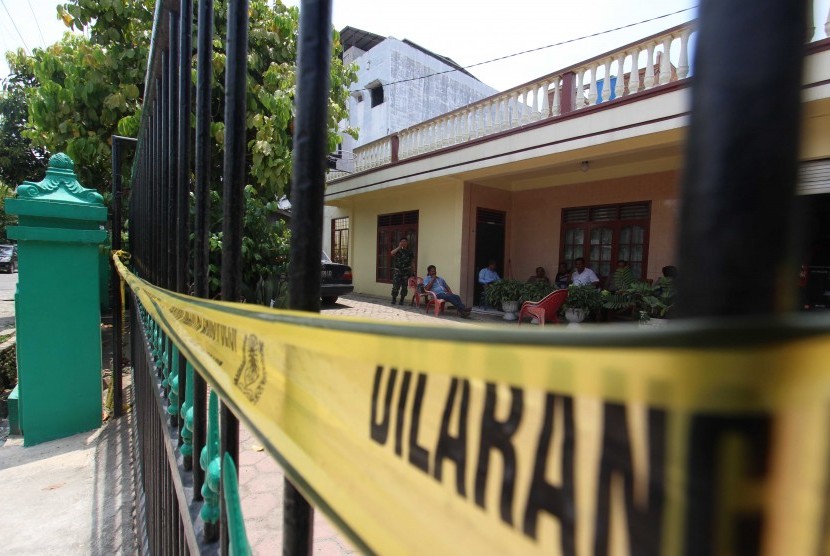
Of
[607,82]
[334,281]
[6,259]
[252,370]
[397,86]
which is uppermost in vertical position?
[397,86]

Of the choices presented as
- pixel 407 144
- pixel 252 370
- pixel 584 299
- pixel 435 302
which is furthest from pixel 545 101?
pixel 252 370

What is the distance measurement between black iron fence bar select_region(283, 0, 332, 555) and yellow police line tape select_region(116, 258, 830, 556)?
0.19 metres

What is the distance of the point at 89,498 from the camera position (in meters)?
2.66

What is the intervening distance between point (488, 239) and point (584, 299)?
302 centimetres

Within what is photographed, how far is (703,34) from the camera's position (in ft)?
0.80

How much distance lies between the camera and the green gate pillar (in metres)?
3.03

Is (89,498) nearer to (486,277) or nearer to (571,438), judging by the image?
(571,438)

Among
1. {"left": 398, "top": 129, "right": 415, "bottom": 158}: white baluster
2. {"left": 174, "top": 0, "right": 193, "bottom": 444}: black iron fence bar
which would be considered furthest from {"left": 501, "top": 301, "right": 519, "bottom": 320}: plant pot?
A: {"left": 174, "top": 0, "right": 193, "bottom": 444}: black iron fence bar

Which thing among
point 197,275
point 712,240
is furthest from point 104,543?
point 712,240

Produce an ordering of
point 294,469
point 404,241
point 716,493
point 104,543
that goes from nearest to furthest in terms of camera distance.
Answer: point 716,493 < point 294,469 < point 104,543 < point 404,241

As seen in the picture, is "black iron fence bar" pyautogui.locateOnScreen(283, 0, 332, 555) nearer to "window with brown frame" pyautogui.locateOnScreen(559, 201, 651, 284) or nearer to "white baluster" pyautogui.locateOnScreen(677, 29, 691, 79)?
"white baluster" pyautogui.locateOnScreen(677, 29, 691, 79)

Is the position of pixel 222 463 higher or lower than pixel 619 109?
lower

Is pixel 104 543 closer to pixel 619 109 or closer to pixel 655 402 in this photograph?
pixel 655 402

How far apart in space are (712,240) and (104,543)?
10.00 ft
